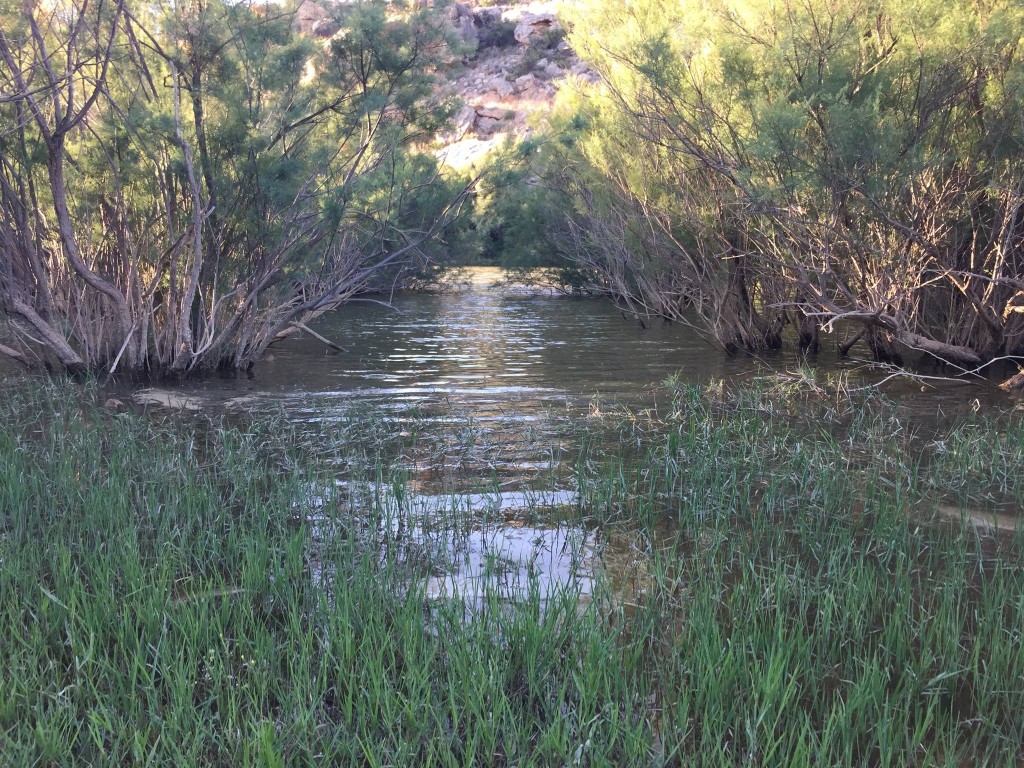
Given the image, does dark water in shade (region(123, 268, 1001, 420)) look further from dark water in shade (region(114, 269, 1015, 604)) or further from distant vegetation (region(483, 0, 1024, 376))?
distant vegetation (region(483, 0, 1024, 376))

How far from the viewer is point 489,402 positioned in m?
9.84

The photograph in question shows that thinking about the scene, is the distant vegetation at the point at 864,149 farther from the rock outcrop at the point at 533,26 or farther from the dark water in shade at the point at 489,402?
the rock outcrop at the point at 533,26

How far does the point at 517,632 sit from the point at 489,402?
6386 mm

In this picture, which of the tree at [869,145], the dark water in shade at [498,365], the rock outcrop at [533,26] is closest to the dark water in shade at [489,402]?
the dark water in shade at [498,365]

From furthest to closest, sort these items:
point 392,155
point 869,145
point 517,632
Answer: point 392,155 → point 869,145 → point 517,632

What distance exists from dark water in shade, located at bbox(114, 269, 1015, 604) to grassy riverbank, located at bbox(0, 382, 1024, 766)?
5.4 inches


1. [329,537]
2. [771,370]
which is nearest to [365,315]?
[771,370]

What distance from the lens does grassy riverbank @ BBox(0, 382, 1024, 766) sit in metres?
2.93

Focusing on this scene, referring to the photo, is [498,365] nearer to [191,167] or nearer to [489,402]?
[489,402]

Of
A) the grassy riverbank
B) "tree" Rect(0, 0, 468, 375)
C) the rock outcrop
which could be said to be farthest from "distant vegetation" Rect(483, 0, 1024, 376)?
the rock outcrop

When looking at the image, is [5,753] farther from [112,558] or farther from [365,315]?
[365,315]

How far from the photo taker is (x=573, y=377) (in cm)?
1179

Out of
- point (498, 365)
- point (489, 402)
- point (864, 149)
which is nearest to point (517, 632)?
point (489, 402)

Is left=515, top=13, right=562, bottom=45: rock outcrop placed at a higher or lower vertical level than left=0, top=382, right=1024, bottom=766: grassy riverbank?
higher
